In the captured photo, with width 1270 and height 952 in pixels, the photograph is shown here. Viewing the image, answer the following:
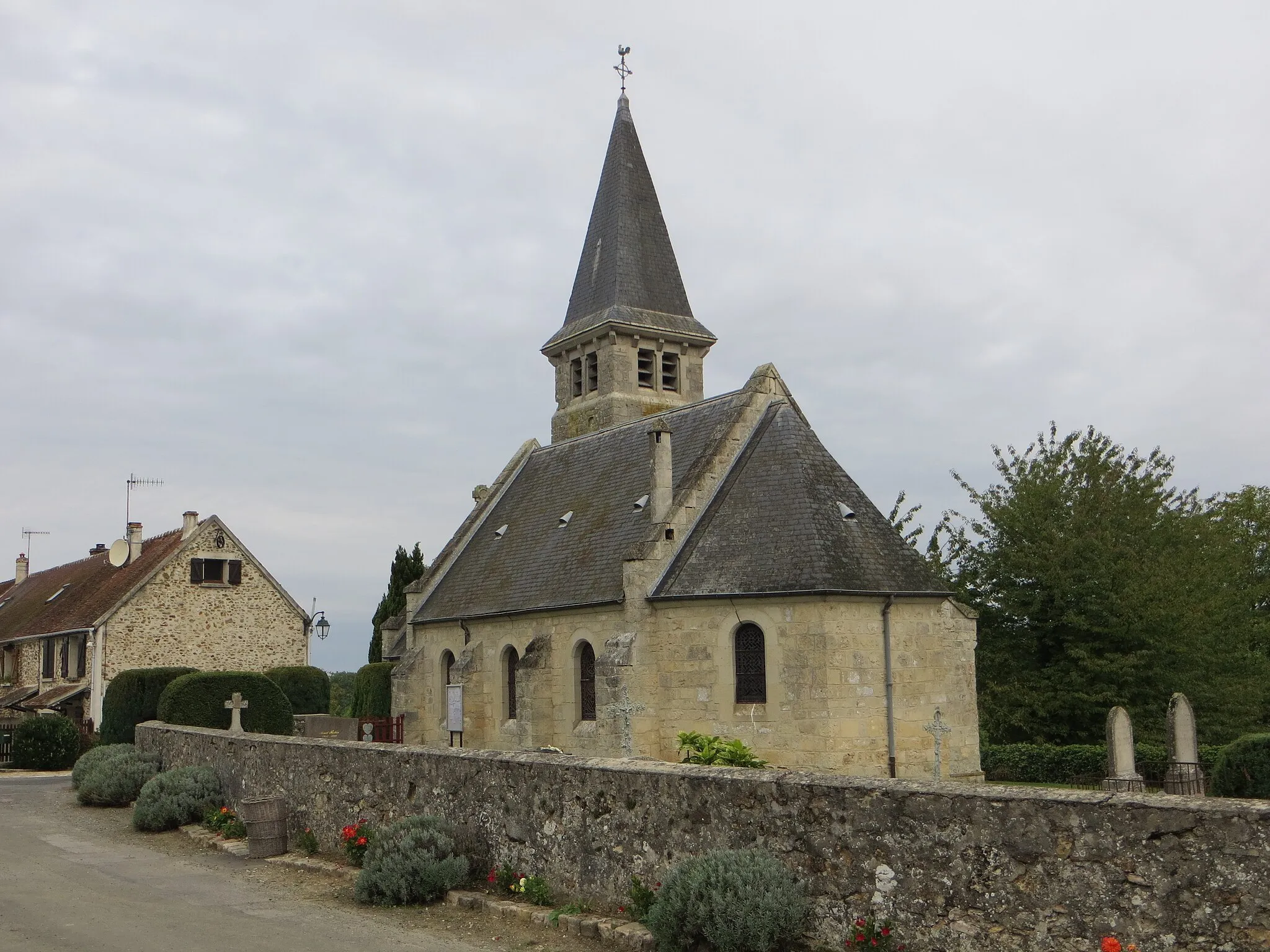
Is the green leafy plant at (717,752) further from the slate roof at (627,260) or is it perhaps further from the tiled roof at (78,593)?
the tiled roof at (78,593)

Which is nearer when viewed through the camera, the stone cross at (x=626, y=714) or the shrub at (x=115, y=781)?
the shrub at (x=115, y=781)

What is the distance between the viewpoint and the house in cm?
3625

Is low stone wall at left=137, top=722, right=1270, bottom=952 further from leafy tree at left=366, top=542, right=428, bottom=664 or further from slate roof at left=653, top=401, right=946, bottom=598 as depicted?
leafy tree at left=366, top=542, right=428, bottom=664

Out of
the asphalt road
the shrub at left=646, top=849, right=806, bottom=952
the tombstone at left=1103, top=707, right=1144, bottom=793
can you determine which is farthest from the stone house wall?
the shrub at left=646, top=849, right=806, bottom=952

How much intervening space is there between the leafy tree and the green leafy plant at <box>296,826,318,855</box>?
1112 inches

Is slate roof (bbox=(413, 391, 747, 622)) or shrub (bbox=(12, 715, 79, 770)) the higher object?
slate roof (bbox=(413, 391, 747, 622))

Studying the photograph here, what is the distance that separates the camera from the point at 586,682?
79.9 feet

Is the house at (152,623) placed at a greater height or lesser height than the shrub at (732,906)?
greater

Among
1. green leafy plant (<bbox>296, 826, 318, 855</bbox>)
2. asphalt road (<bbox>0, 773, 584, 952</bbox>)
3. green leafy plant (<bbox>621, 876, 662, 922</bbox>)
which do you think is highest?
green leafy plant (<bbox>621, 876, 662, 922</bbox>)

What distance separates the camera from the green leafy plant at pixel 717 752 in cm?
1847

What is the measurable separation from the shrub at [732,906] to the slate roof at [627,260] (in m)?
25.1

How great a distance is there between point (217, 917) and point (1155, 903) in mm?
8761

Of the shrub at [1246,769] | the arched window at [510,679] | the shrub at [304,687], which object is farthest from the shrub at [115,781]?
the shrub at [1246,769]

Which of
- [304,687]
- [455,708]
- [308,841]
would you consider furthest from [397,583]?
[308,841]
